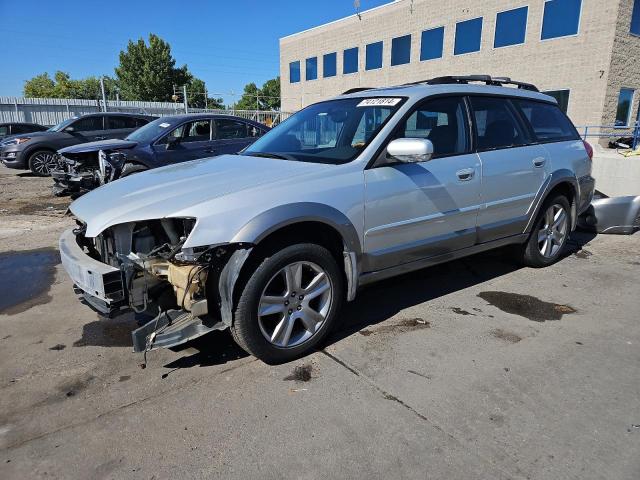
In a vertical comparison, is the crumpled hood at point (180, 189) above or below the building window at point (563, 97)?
below

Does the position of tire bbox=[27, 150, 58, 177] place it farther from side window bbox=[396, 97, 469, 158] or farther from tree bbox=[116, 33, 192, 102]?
tree bbox=[116, 33, 192, 102]

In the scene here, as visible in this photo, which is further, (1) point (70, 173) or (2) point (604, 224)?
(1) point (70, 173)

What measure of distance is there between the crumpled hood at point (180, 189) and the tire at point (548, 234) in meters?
2.76

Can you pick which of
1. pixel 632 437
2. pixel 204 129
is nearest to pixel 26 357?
pixel 632 437

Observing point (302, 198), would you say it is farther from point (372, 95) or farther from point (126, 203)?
point (372, 95)

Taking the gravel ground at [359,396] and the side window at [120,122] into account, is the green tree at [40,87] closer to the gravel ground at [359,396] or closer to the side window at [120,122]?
the side window at [120,122]

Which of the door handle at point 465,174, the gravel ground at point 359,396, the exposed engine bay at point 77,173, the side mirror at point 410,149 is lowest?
the gravel ground at point 359,396

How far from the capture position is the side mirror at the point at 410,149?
3143mm

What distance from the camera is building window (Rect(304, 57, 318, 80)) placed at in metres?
31.7

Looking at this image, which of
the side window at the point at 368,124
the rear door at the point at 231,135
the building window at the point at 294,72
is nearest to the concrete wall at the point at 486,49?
the building window at the point at 294,72

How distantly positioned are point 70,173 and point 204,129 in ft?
8.34

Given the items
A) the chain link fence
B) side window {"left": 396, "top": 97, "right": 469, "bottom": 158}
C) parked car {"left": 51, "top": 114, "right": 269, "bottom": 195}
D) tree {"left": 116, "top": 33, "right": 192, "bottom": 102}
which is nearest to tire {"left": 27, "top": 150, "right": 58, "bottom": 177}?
parked car {"left": 51, "top": 114, "right": 269, "bottom": 195}

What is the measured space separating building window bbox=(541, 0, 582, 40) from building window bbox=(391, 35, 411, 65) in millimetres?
7624

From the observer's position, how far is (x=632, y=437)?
7.83 feet
